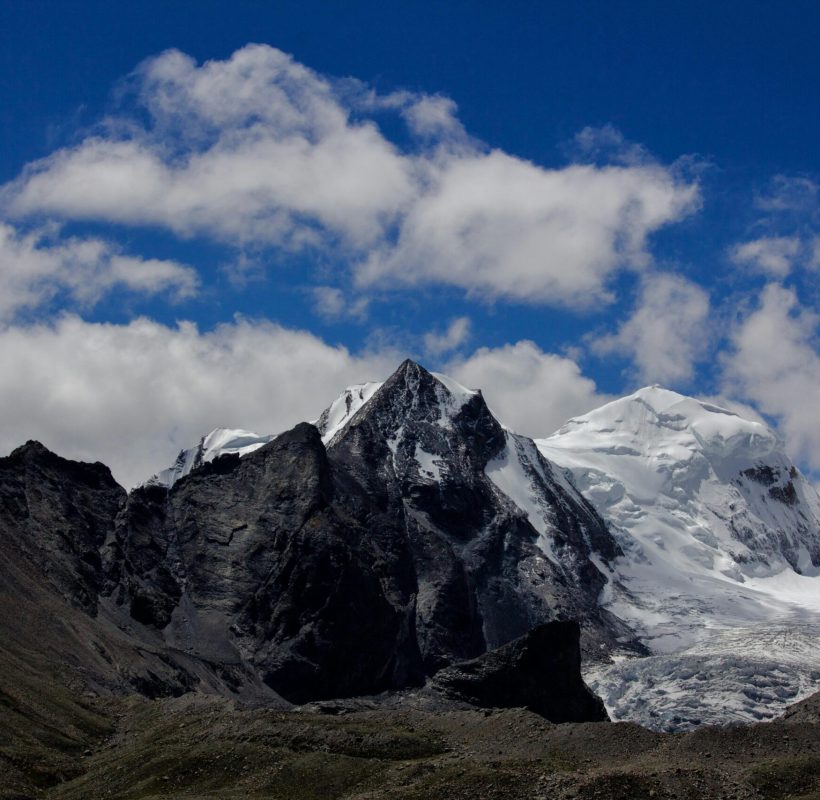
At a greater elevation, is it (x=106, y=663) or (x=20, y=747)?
(x=106, y=663)

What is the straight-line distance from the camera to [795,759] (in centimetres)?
9100

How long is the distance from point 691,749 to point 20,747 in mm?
48302

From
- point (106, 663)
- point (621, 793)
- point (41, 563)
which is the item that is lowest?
point (621, 793)

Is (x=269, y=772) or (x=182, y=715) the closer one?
(x=269, y=772)

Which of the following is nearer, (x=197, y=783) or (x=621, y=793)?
(x=621, y=793)

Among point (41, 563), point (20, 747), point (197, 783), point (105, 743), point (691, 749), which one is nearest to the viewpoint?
point (691, 749)

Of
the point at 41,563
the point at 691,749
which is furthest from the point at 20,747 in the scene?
the point at 41,563

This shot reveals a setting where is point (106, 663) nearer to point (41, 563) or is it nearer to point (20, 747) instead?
point (41, 563)

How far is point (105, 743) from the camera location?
120m

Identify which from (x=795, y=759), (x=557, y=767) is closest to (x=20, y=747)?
(x=557, y=767)

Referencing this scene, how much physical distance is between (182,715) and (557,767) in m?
39.2

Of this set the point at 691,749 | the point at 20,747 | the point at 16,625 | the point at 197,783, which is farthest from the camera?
the point at 16,625

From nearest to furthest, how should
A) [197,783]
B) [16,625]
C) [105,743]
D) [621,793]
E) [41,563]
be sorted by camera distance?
[621,793], [197,783], [105,743], [16,625], [41,563]

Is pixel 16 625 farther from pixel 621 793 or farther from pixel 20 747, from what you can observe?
pixel 621 793
